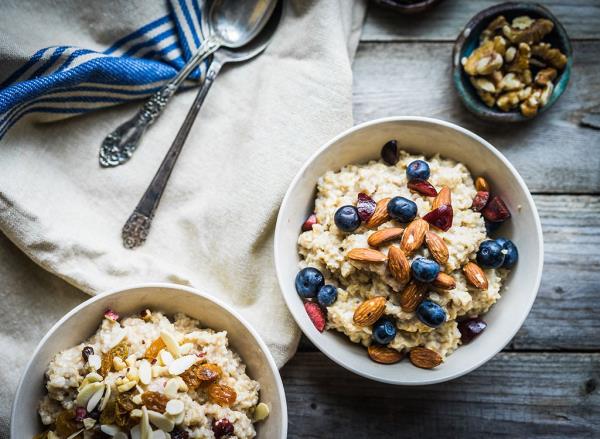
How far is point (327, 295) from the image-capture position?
1546 millimetres

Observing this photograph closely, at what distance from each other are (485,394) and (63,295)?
1377 millimetres

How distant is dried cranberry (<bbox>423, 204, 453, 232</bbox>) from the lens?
1501mm

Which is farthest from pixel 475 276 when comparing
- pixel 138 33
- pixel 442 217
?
pixel 138 33

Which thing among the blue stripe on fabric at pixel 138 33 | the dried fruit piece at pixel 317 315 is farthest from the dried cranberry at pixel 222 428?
the blue stripe on fabric at pixel 138 33

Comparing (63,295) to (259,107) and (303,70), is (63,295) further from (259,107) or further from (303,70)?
(303,70)

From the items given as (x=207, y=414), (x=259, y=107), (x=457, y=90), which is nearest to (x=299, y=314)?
(x=207, y=414)

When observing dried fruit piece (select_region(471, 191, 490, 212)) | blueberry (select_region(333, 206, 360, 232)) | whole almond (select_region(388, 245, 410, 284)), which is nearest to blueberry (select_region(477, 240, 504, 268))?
dried fruit piece (select_region(471, 191, 490, 212))

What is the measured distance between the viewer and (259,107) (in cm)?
182

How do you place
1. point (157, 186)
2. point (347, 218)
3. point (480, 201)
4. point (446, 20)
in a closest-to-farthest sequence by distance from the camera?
point (347, 218) → point (480, 201) → point (157, 186) → point (446, 20)

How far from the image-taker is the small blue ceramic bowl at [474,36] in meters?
1.80

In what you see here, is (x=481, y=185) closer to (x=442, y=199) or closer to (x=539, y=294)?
(x=442, y=199)

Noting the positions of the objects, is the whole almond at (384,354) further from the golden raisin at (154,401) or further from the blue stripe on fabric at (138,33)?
the blue stripe on fabric at (138,33)

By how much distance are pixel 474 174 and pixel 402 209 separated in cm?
36

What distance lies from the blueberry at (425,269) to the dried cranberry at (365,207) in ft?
0.62
